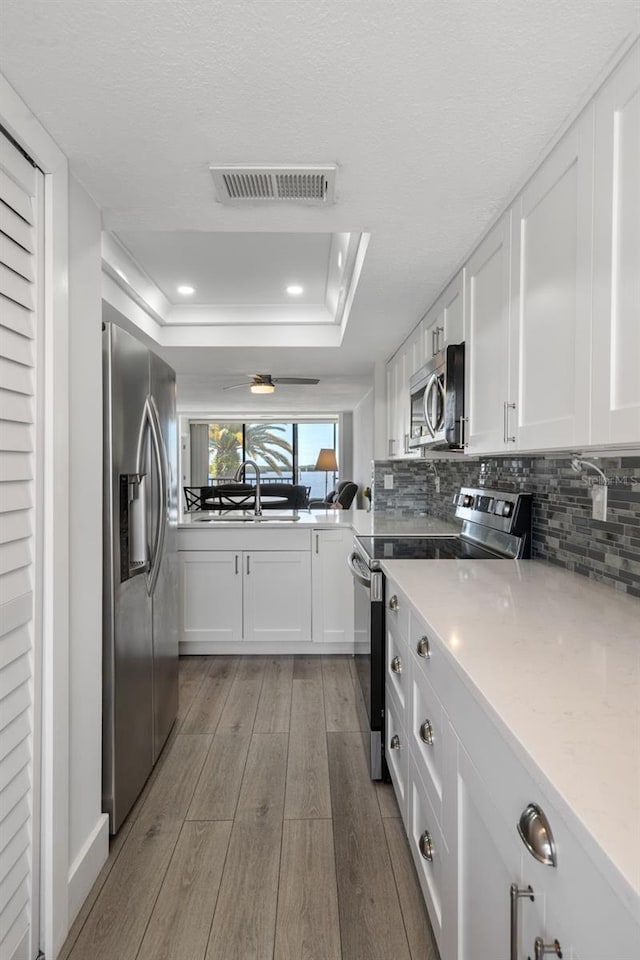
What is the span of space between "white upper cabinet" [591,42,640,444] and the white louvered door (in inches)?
51.0

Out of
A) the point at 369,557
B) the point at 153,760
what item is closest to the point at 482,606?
the point at 369,557

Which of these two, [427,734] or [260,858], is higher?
[427,734]

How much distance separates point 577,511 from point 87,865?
1.88 meters

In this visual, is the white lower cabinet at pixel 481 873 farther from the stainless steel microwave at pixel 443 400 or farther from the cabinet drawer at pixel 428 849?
the stainless steel microwave at pixel 443 400

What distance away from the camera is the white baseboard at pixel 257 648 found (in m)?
3.70

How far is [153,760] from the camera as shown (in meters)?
2.27

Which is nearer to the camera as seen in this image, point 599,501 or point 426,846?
point 426,846

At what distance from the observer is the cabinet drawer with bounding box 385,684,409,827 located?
70.4 inches

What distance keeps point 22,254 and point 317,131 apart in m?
0.77

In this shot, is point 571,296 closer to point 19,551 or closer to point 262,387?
point 19,551

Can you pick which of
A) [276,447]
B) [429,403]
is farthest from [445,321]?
[276,447]

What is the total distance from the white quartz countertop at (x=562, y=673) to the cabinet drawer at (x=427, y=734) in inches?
8.7

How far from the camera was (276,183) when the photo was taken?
5.22 ft

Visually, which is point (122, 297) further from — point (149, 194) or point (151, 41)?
point (151, 41)
